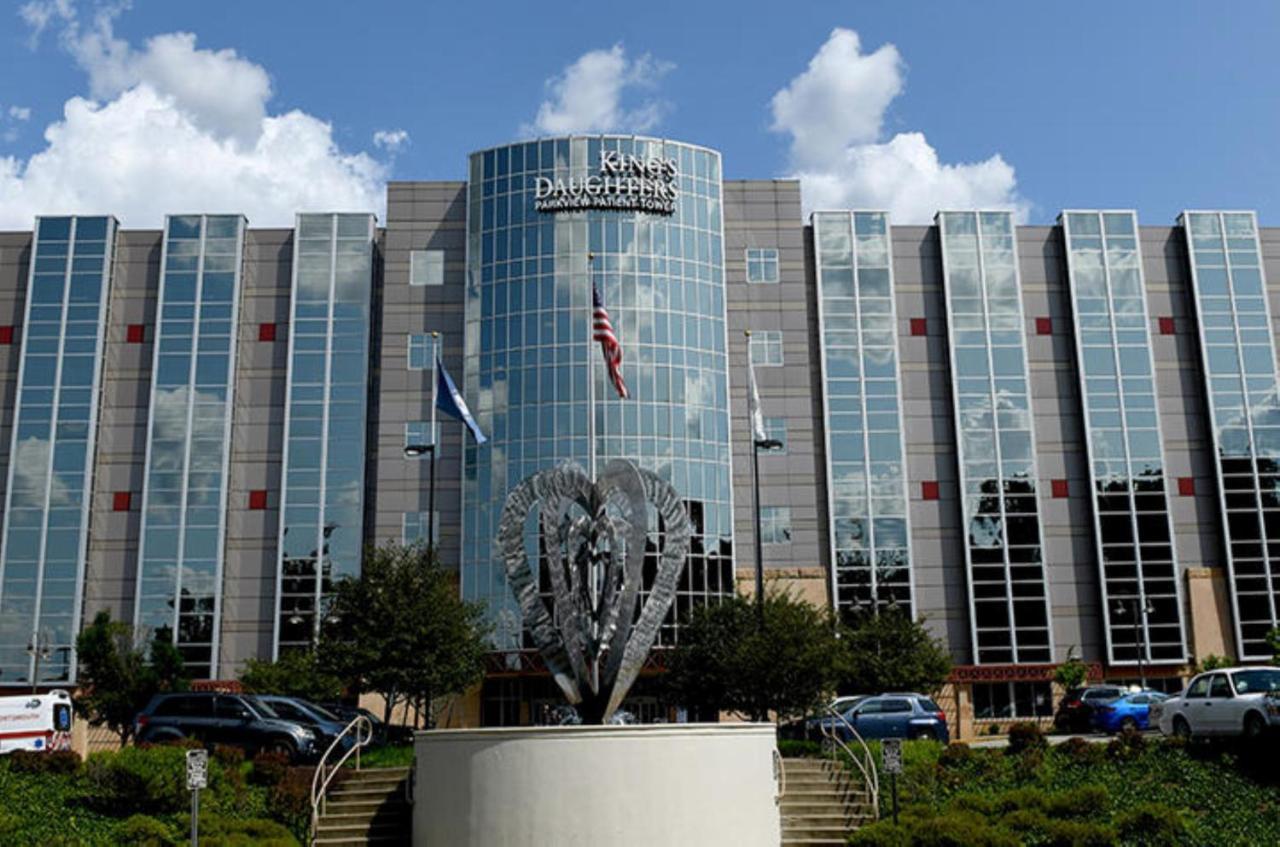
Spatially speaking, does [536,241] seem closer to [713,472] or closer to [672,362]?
[672,362]

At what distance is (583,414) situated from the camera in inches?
2023

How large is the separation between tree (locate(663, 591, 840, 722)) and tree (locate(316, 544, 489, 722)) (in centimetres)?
648

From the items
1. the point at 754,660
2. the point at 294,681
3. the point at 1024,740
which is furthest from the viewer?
the point at 294,681

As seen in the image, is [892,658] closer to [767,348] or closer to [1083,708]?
[1083,708]

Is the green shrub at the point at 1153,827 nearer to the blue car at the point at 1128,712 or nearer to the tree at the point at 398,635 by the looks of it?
the blue car at the point at 1128,712

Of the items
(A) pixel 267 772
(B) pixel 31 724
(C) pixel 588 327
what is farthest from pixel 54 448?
(A) pixel 267 772

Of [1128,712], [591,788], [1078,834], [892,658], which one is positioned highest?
[892,658]

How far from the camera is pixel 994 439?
55469 mm

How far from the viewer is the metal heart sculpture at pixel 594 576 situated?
22.8 m

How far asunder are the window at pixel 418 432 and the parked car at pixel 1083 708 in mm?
28120

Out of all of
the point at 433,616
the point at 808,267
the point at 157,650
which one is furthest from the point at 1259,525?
the point at 157,650

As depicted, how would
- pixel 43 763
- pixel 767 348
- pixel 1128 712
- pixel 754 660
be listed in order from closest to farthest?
pixel 43 763 → pixel 754 660 → pixel 1128 712 → pixel 767 348

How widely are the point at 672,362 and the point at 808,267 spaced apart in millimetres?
9570

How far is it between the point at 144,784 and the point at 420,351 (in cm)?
3598
